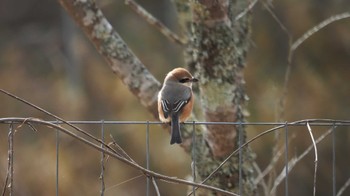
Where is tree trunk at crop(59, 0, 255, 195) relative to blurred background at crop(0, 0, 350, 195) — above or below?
below

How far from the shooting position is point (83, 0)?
15.0 feet

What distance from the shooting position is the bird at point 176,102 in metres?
4.44

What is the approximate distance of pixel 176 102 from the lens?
4570 millimetres

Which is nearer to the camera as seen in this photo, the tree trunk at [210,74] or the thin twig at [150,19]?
the tree trunk at [210,74]

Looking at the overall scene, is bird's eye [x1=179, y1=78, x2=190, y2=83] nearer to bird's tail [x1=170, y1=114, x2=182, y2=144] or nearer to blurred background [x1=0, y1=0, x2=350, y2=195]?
bird's tail [x1=170, y1=114, x2=182, y2=144]

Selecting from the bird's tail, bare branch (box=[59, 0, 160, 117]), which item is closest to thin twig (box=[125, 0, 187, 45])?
bare branch (box=[59, 0, 160, 117])

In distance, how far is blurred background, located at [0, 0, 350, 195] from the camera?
8.55 m

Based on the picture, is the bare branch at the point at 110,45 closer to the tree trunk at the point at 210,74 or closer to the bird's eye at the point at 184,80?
the tree trunk at the point at 210,74

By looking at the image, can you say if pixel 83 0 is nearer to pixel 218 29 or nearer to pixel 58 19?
pixel 218 29

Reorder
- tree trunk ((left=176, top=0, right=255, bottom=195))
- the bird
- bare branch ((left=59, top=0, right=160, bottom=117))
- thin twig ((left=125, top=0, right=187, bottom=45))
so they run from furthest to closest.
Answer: thin twig ((left=125, top=0, right=187, bottom=45)) → bare branch ((left=59, top=0, right=160, bottom=117)) → the bird → tree trunk ((left=176, top=0, right=255, bottom=195))

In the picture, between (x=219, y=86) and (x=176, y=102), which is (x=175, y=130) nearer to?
(x=176, y=102)

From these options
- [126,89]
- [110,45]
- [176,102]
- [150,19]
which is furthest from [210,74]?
[126,89]

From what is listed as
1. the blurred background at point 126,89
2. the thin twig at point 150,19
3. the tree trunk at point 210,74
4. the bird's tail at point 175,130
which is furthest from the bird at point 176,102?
the blurred background at point 126,89

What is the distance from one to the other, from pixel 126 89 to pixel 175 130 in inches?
195
